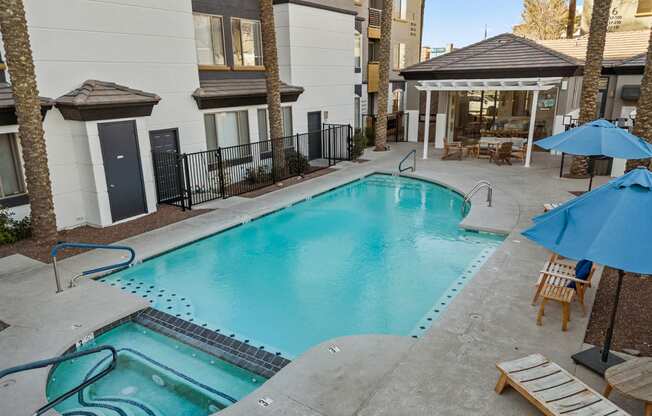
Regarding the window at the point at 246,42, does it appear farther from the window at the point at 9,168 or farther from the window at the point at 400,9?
the window at the point at 400,9

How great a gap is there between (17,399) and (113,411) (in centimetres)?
112

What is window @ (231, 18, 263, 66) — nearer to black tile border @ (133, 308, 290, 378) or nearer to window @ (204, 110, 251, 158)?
window @ (204, 110, 251, 158)

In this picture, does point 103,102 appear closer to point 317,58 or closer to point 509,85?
point 317,58

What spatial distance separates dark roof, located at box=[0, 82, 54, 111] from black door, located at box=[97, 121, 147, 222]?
1.25m

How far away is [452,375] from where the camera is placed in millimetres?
5789

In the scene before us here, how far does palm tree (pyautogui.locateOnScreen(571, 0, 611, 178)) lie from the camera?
14720 millimetres

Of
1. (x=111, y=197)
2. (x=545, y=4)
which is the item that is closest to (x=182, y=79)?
(x=111, y=197)

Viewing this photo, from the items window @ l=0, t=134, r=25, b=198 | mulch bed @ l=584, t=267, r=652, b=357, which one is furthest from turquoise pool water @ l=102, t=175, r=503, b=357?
window @ l=0, t=134, r=25, b=198

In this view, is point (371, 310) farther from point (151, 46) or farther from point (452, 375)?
point (151, 46)

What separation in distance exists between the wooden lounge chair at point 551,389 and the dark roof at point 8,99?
11.1 meters

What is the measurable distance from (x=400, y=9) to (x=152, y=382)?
2981cm

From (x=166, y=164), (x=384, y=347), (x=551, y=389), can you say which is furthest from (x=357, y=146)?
(x=551, y=389)

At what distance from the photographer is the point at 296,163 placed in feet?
60.4

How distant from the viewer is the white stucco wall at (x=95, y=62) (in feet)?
36.8
